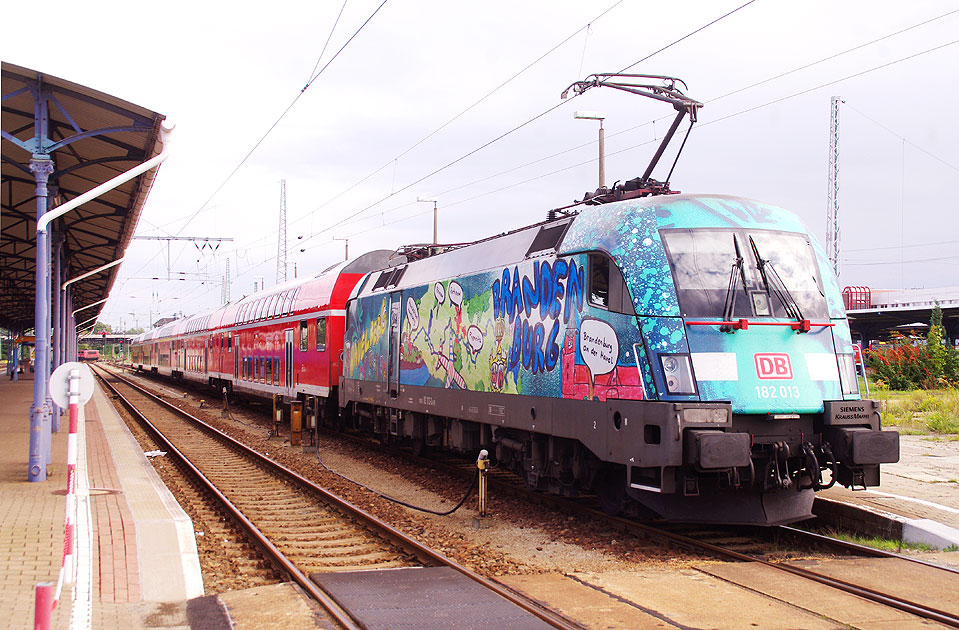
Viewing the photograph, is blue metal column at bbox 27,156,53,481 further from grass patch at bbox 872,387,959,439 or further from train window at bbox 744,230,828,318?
grass patch at bbox 872,387,959,439

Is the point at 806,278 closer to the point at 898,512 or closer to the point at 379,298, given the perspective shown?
the point at 898,512

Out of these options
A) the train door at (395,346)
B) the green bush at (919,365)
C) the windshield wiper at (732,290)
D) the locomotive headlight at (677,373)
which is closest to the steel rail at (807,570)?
the locomotive headlight at (677,373)

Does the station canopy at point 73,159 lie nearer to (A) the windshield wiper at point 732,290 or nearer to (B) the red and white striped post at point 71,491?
(B) the red and white striped post at point 71,491

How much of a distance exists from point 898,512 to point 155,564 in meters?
7.45

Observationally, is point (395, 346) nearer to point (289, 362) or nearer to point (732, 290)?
point (732, 290)

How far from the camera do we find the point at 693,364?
314 inches

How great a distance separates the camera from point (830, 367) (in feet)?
27.9

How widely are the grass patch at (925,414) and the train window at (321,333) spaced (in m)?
11.5

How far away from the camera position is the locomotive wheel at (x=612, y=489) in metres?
9.23

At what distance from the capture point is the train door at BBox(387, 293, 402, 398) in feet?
48.1

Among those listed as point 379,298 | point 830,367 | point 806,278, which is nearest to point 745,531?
point 830,367

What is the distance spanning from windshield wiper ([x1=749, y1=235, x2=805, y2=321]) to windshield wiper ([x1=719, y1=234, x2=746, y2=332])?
0.19 metres

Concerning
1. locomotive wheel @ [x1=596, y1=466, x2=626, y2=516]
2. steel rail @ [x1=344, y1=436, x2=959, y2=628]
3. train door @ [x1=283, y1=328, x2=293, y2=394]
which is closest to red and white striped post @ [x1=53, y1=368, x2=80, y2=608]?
locomotive wheel @ [x1=596, y1=466, x2=626, y2=516]

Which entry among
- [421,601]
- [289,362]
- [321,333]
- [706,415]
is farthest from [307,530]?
[289,362]
